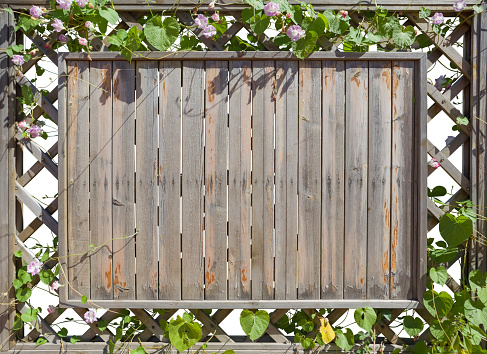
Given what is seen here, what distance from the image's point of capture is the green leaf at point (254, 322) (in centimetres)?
198

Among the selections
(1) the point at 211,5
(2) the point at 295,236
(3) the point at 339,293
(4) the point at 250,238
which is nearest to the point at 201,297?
(4) the point at 250,238

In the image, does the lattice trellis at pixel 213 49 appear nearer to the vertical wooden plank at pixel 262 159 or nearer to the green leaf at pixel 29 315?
the green leaf at pixel 29 315

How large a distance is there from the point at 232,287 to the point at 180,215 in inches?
17.5

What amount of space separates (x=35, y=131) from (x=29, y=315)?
0.95m

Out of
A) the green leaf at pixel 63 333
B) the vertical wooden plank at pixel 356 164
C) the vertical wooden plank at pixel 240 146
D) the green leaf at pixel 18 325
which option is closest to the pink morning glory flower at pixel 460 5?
the vertical wooden plank at pixel 356 164

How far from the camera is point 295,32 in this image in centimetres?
189

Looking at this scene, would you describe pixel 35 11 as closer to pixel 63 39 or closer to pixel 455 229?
pixel 63 39

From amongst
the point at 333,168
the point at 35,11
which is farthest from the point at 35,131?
the point at 333,168

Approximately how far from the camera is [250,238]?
198cm

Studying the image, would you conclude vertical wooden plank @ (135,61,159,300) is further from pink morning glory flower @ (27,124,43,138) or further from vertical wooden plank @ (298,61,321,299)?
vertical wooden plank @ (298,61,321,299)

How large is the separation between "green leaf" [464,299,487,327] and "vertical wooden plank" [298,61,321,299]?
750 mm

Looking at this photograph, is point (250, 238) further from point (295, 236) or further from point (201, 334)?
point (201, 334)

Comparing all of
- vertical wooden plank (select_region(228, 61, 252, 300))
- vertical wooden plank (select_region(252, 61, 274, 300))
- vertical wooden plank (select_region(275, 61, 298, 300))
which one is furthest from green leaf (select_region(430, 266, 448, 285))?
vertical wooden plank (select_region(228, 61, 252, 300))

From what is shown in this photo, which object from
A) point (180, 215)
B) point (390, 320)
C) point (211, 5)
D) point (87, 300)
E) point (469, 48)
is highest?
point (211, 5)
